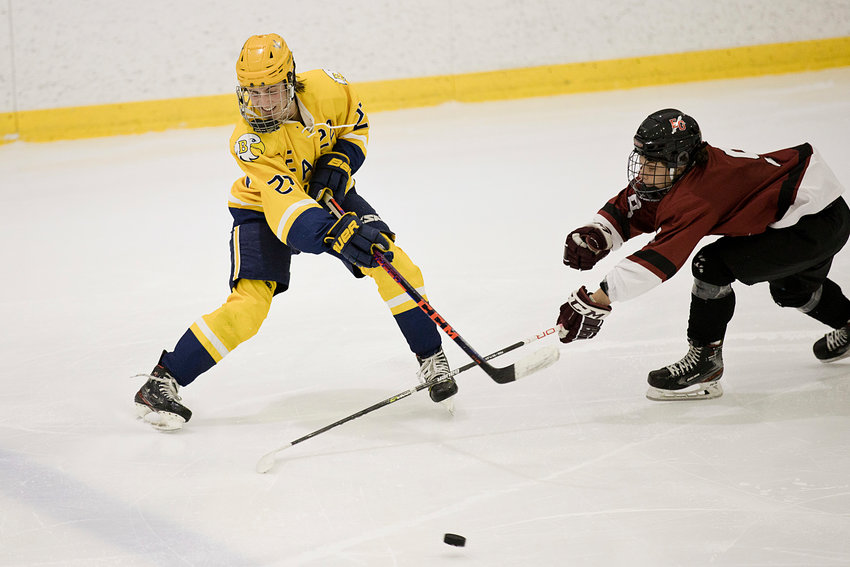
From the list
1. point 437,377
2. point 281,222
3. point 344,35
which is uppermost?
point 344,35

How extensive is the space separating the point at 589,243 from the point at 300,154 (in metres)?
0.80

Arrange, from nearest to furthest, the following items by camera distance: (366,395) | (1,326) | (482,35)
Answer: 1. (366,395)
2. (1,326)
3. (482,35)

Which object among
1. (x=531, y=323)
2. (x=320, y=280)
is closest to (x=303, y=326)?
(x=320, y=280)

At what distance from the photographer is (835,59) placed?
585 cm

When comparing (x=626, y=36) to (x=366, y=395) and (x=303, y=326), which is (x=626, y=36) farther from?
(x=366, y=395)

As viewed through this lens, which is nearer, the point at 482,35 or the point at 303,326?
the point at 303,326

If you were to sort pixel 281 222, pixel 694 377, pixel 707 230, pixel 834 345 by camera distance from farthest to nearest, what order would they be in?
1. pixel 834 345
2. pixel 694 377
3. pixel 281 222
4. pixel 707 230

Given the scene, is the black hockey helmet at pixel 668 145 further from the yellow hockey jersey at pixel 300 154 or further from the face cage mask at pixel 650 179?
the yellow hockey jersey at pixel 300 154

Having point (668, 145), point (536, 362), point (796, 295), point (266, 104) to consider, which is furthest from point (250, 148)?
point (796, 295)

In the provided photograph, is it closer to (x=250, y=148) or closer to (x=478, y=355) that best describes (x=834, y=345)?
(x=478, y=355)

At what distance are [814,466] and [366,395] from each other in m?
1.14

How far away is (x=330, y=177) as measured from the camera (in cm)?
228

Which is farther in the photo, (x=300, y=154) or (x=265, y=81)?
(x=300, y=154)

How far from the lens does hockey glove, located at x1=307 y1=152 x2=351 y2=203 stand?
7.42ft
